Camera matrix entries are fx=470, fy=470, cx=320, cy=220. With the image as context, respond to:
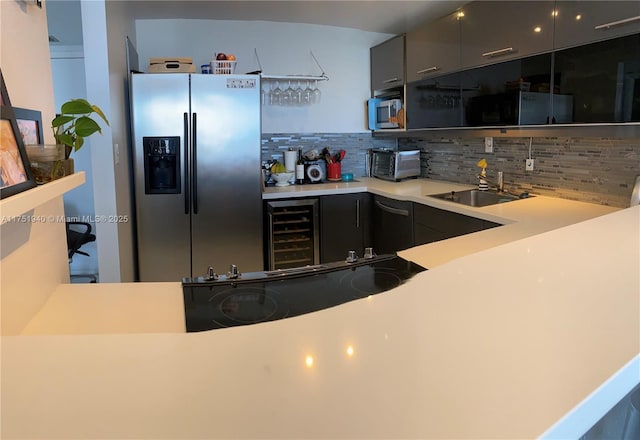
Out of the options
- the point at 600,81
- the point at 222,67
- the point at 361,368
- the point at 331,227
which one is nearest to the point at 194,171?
the point at 222,67

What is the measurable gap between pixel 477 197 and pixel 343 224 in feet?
3.22

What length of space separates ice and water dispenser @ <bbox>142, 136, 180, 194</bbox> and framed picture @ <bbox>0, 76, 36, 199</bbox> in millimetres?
2146

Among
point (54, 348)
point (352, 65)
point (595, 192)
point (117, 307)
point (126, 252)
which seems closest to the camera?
point (54, 348)

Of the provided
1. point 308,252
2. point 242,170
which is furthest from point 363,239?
point 242,170

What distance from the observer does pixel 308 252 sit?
3.52m

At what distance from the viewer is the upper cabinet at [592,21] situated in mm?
2004

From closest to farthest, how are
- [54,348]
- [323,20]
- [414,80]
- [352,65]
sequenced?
[54,348] < [414,80] < [323,20] < [352,65]

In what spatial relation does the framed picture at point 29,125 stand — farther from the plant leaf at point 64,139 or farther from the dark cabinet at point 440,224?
the dark cabinet at point 440,224

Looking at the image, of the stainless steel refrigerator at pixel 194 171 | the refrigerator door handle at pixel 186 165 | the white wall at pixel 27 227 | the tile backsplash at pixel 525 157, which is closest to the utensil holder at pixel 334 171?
the tile backsplash at pixel 525 157

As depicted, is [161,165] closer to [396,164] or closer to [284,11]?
[284,11]

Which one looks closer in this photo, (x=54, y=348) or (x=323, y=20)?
(x=54, y=348)

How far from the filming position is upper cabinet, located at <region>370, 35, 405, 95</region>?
365 cm

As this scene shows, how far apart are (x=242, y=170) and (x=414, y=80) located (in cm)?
144

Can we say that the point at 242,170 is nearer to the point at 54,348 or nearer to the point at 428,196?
the point at 428,196
